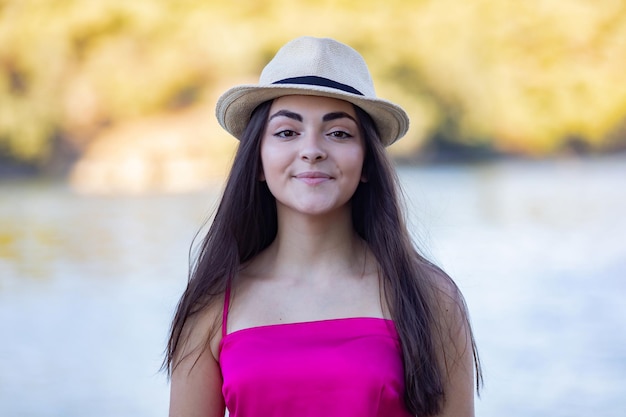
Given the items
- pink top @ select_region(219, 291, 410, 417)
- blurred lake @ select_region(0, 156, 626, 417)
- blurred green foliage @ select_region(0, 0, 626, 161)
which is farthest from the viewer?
blurred green foliage @ select_region(0, 0, 626, 161)

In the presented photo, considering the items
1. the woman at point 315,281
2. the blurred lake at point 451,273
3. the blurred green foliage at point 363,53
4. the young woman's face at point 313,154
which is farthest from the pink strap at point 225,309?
the blurred green foliage at point 363,53

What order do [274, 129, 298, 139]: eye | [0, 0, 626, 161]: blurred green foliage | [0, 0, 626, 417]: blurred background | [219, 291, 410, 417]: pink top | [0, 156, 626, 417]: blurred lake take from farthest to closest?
[0, 0, 626, 161]: blurred green foliage → [0, 0, 626, 417]: blurred background → [0, 156, 626, 417]: blurred lake → [274, 129, 298, 139]: eye → [219, 291, 410, 417]: pink top

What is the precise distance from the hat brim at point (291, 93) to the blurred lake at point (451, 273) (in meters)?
2.85

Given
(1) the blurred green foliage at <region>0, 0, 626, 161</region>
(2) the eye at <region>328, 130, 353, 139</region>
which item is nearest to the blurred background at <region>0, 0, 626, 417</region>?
(1) the blurred green foliage at <region>0, 0, 626, 161</region>

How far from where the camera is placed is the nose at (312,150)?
1.55m

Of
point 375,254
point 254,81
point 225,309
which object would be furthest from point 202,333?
point 254,81

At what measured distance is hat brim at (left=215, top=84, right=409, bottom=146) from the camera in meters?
1.59

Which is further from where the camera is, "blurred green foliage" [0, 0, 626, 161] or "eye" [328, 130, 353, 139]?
"blurred green foliage" [0, 0, 626, 161]

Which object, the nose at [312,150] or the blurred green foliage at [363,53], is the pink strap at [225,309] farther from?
the blurred green foliage at [363,53]

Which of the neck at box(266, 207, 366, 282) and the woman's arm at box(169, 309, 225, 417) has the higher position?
the neck at box(266, 207, 366, 282)

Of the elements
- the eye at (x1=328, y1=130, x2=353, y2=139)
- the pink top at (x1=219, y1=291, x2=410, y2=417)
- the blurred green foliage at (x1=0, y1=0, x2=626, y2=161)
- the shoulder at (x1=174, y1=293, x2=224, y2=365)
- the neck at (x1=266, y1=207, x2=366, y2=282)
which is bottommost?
the pink top at (x1=219, y1=291, x2=410, y2=417)

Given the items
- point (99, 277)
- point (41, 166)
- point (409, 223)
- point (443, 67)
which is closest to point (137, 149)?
point (41, 166)

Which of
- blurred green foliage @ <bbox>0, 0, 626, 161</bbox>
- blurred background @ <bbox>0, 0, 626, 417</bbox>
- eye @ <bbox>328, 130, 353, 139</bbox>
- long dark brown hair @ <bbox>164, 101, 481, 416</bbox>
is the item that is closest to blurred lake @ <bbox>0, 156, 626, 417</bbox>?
blurred background @ <bbox>0, 0, 626, 417</bbox>

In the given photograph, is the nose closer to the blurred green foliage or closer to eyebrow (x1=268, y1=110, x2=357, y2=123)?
eyebrow (x1=268, y1=110, x2=357, y2=123)
